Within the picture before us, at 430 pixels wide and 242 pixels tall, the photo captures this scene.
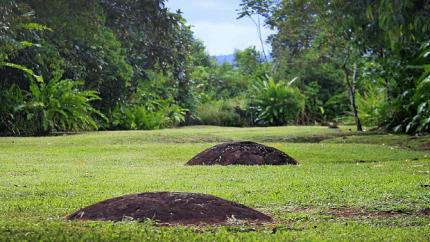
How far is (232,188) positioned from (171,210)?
87.3 inches

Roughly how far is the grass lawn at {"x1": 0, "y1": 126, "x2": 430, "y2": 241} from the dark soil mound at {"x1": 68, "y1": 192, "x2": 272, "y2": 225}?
9.3 inches

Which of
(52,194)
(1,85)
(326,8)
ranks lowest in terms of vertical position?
(52,194)

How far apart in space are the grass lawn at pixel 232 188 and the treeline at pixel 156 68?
1878 millimetres

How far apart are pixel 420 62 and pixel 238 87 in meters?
21.2

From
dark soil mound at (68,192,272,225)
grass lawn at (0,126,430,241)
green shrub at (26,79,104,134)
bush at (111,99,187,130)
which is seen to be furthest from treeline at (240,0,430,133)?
green shrub at (26,79,104,134)

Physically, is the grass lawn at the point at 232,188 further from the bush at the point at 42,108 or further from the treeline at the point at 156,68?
the bush at the point at 42,108

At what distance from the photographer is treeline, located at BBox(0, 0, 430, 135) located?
49.8ft

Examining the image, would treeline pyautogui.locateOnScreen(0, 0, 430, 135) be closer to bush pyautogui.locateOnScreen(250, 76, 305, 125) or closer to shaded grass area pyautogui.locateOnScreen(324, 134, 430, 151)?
bush pyautogui.locateOnScreen(250, 76, 305, 125)

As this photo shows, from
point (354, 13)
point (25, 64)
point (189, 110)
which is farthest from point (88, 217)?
point (189, 110)

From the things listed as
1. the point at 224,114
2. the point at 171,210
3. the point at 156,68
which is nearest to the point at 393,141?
the point at 156,68

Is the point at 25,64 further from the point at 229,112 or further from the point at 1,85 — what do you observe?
the point at 229,112

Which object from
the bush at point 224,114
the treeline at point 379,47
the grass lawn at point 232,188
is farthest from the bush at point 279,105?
the grass lawn at point 232,188

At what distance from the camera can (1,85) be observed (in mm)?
19703

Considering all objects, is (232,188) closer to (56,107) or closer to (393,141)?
A: (393,141)
